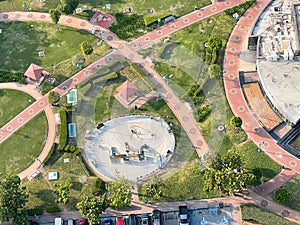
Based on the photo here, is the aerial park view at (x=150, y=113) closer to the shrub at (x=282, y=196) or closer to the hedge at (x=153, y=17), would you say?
the shrub at (x=282, y=196)

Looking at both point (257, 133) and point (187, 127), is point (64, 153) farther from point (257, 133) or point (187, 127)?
point (257, 133)

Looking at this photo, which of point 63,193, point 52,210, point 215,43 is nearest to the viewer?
point 63,193

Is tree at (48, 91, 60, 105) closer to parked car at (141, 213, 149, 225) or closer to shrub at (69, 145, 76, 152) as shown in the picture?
shrub at (69, 145, 76, 152)

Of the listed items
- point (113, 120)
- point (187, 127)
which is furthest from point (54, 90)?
point (187, 127)

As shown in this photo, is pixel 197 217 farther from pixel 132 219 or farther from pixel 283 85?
pixel 283 85

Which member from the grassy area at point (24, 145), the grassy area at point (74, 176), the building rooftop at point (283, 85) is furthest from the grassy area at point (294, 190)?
the grassy area at point (24, 145)

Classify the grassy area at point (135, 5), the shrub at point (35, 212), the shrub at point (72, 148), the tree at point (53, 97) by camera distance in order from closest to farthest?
the shrub at point (35, 212) → the shrub at point (72, 148) → the tree at point (53, 97) → the grassy area at point (135, 5)

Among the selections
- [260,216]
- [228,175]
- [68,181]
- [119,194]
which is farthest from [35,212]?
[260,216]
